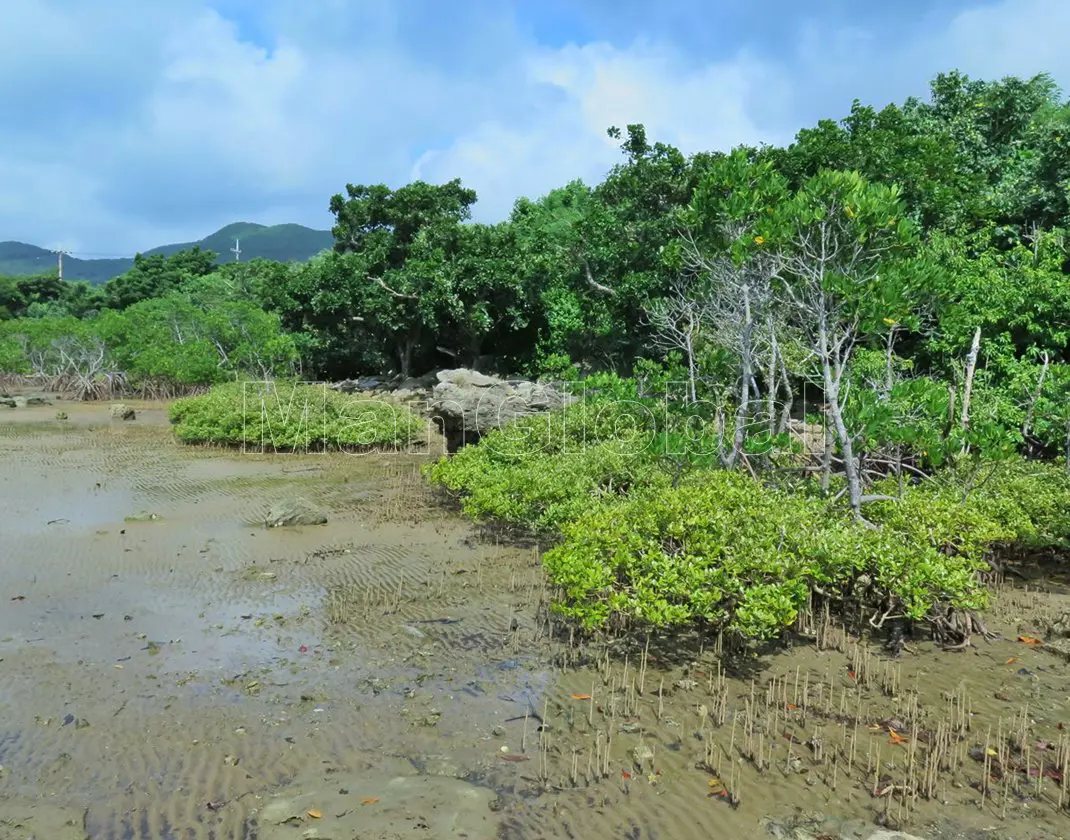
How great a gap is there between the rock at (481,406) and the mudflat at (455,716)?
20.2 feet

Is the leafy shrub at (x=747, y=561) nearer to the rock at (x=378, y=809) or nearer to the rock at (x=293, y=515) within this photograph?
the rock at (x=378, y=809)

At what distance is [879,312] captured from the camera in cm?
721

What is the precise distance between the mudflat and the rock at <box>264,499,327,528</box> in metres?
1.53

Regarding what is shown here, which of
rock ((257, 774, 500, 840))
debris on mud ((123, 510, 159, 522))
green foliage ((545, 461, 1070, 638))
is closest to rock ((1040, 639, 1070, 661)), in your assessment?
green foliage ((545, 461, 1070, 638))

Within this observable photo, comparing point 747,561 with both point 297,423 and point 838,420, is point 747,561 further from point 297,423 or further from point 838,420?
point 297,423

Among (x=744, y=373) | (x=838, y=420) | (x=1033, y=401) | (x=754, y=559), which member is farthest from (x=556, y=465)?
(x=1033, y=401)

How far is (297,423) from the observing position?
18641mm

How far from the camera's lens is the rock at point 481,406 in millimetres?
15625

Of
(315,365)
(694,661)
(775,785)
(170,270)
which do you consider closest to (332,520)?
(694,661)

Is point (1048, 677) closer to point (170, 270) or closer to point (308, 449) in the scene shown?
point (308, 449)

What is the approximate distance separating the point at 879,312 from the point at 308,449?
14.3 meters

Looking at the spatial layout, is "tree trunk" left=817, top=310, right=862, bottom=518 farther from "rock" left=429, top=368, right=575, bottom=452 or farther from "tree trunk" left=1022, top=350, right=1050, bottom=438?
"rock" left=429, top=368, right=575, bottom=452

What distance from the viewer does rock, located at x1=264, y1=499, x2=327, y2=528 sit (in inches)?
440

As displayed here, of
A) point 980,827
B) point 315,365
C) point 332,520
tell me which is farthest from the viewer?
point 315,365
